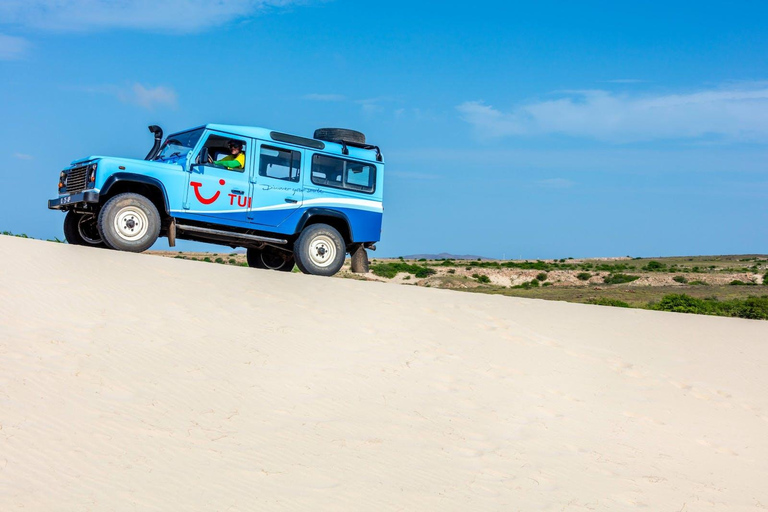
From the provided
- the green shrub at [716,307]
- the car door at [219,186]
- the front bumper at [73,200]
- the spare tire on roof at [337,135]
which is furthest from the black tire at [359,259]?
the green shrub at [716,307]

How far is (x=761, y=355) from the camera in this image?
50.5 feet

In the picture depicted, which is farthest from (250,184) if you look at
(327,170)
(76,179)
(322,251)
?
(76,179)

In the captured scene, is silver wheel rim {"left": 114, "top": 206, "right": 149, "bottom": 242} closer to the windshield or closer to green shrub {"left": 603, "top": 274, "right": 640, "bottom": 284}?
the windshield

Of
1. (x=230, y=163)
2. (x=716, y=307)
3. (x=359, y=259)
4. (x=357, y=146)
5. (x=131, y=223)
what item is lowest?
(x=716, y=307)

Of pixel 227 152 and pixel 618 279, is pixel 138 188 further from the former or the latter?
pixel 618 279

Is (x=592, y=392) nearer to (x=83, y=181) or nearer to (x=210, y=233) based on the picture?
(x=210, y=233)

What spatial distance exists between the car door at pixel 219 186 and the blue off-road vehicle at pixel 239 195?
0.02 metres

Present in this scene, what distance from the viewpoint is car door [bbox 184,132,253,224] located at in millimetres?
15164

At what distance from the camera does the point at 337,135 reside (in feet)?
56.4

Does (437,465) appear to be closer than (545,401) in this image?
Yes

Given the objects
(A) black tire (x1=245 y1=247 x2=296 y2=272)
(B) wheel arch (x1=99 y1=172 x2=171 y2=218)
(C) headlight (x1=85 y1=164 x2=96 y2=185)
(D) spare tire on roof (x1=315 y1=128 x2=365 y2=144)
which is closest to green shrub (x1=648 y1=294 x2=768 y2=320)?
(A) black tire (x1=245 y1=247 x2=296 y2=272)

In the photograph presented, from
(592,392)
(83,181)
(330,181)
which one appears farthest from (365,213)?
(592,392)

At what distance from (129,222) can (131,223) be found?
0.13 feet

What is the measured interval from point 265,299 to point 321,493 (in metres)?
6.89
